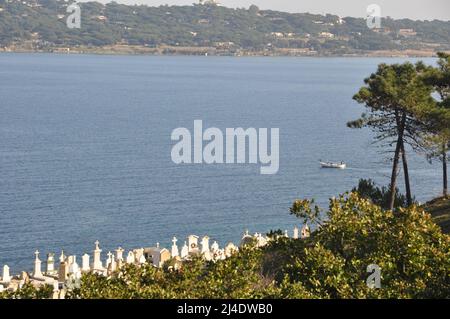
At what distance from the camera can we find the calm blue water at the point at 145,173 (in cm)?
4553

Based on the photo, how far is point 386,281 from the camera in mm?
17344

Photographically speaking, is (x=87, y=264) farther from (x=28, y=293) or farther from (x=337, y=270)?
(x=337, y=270)

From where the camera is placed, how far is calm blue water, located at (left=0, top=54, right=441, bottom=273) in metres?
45.5

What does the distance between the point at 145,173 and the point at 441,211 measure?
33626mm

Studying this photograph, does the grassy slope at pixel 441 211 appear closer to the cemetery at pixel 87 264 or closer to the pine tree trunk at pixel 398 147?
the pine tree trunk at pixel 398 147

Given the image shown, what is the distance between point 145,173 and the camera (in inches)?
2462

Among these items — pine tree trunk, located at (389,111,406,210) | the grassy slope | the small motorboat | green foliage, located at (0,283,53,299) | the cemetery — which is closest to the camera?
green foliage, located at (0,283,53,299)

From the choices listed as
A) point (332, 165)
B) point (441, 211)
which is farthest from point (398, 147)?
point (332, 165)

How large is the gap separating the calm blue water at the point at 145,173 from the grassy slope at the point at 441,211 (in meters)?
12.7

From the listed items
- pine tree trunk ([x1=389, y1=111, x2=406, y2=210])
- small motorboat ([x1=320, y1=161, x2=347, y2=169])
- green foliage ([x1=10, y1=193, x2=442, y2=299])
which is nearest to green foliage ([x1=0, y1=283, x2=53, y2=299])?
green foliage ([x1=10, y1=193, x2=442, y2=299])

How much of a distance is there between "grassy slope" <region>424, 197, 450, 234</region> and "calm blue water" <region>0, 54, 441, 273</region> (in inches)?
501

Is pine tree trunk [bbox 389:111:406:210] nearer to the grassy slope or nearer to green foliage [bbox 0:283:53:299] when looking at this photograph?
the grassy slope

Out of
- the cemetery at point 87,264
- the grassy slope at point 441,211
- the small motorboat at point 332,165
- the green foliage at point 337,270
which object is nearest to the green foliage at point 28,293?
the green foliage at point 337,270
